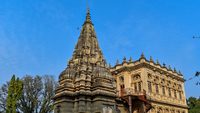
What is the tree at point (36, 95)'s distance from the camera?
113 ft

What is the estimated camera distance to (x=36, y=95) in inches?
1405

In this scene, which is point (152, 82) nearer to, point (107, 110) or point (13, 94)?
point (107, 110)

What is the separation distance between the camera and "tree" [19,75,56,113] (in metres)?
34.6

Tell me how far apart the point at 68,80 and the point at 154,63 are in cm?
1800

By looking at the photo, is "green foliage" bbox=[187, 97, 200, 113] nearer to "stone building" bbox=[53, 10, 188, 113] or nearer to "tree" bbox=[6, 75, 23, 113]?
"stone building" bbox=[53, 10, 188, 113]

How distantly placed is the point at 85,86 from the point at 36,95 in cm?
1741

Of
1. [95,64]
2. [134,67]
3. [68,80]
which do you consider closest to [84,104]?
[68,80]

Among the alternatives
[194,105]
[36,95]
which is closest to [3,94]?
[36,95]

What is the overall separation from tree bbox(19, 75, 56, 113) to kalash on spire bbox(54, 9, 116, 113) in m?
14.8

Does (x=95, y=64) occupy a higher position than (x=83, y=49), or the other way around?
(x=83, y=49)

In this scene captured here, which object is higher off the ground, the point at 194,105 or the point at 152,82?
the point at 152,82

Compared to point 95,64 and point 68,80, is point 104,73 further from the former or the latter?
point 68,80

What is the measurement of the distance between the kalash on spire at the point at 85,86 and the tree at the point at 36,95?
14.8 m

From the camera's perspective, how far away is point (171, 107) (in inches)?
1425
